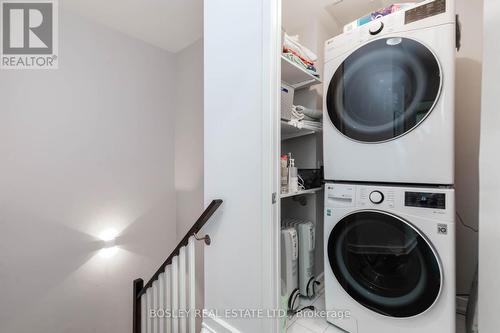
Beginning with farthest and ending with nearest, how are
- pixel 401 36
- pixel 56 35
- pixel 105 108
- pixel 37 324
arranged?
pixel 105 108 → pixel 56 35 → pixel 37 324 → pixel 401 36

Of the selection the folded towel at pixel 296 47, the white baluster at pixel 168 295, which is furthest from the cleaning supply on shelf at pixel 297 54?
the white baluster at pixel 168 295

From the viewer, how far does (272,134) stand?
104 centimetres

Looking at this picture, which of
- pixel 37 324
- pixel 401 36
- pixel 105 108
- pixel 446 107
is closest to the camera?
pixel 446 107

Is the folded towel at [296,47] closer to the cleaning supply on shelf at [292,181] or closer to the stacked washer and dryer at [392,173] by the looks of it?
the stacked washer and dryer at [392,173]

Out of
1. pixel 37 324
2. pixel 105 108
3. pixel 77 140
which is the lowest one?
pixel 37 324

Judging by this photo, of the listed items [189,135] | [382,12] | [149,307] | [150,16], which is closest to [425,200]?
[382,12]

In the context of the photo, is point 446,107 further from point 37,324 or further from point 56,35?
point 37,324

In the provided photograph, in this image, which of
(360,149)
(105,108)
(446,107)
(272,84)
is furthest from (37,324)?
(446,107)

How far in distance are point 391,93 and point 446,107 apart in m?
0.24

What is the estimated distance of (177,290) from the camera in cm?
140

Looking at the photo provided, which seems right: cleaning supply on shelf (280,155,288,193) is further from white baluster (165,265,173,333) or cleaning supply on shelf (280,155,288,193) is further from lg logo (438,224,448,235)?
white baluster (165,265,173,333)

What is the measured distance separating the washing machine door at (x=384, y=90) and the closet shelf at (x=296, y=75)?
0.27 meters

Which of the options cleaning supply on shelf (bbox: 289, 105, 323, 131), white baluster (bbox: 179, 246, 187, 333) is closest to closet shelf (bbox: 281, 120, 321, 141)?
cleaning supply on shelf (bbox: 289, 105, 323, 131)

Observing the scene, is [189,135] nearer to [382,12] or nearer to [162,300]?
[162,300]
